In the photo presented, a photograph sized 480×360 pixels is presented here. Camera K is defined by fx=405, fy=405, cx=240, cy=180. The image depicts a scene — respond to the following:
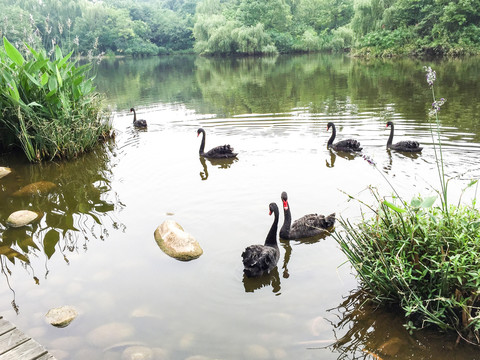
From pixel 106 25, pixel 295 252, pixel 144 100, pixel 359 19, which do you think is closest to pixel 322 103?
pixel 144 100

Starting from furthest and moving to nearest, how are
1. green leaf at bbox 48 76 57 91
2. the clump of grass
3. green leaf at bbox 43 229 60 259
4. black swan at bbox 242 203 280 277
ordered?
green leaf at bbox 48 76 57 91
green leaf at bbox 43 229 60 259
black swan at bbox 242 203 280 277
the clump of grass

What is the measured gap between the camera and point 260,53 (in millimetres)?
48312

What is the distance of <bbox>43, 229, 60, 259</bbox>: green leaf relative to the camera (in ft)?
17.1

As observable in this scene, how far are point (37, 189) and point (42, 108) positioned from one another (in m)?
1.89

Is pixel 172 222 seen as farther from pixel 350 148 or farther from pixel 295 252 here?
pixel 350 148

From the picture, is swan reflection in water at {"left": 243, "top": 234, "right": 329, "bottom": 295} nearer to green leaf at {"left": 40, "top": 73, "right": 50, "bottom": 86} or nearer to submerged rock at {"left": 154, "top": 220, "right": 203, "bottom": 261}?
submerged rock at {"left": 154, "top": 220, "right": 203, "bottom": 261}

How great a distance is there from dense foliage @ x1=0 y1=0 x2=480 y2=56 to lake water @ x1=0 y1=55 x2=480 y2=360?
3.49 m

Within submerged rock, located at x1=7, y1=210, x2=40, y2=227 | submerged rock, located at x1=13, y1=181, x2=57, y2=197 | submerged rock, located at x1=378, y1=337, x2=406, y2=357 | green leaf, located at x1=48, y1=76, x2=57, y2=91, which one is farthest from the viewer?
green leaf, located at x1=48, y1=76, x2=57, y2=91

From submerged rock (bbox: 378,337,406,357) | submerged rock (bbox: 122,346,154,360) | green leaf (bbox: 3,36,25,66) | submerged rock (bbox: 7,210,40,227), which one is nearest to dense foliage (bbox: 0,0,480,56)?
green leaf (bbox: 3,36,25,66)

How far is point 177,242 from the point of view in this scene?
500cm

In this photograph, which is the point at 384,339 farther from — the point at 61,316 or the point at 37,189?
the point at 37,189

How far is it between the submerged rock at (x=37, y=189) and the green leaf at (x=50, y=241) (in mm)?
1680

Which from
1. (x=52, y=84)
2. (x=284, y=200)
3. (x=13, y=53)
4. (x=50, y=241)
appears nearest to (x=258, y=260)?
(x=284, y=200)

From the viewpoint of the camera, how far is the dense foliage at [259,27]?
30.0 m
